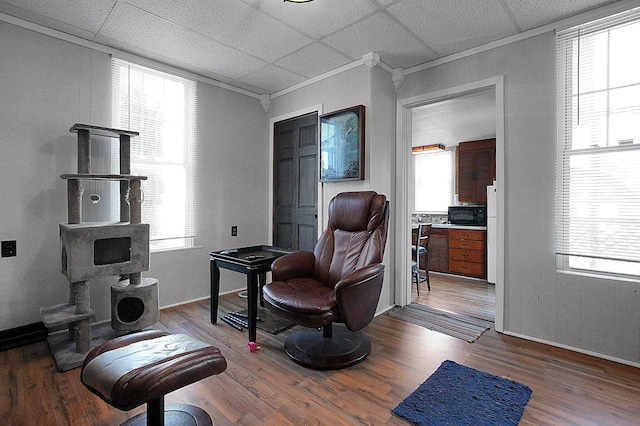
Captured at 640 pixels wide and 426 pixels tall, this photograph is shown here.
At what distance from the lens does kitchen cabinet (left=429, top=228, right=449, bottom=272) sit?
5492 millimetres

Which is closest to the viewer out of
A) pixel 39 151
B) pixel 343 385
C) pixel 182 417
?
pixel 182 417

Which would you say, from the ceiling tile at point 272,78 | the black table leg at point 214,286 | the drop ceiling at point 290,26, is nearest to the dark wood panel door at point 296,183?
the ceiling tile at point 272,78

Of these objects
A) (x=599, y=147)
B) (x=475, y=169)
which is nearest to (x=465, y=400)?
(x=599, y=147)

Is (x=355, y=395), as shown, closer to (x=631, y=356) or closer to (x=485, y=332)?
(x=485, y=332)

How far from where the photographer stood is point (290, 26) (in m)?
2.67

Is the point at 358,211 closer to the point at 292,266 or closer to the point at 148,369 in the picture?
the point at 292,266

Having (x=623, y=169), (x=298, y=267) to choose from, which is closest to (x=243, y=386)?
(x=298, y=267)

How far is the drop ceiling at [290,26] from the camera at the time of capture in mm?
2373

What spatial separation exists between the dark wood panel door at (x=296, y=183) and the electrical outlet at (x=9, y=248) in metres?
2.54

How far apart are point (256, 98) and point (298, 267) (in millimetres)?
2602

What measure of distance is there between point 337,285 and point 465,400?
0.99 metres

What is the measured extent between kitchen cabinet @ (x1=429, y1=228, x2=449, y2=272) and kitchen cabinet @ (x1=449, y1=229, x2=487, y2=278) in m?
0.07

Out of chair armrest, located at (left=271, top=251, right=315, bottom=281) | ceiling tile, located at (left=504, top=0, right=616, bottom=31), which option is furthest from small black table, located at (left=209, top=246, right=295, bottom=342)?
ceiling tile, located at (left=504, top=0, right=616, bottom=31)

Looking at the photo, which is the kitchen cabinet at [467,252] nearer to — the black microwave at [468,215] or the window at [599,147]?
the black microwave at [468,215]
